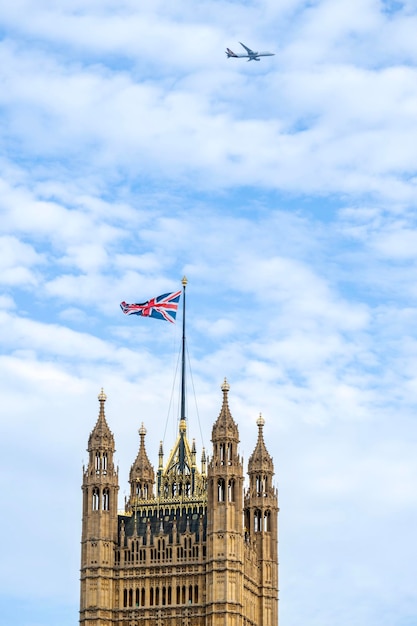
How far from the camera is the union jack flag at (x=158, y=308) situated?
611 ft

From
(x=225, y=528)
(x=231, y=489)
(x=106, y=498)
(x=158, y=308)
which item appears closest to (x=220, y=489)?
(x=231, y=489)

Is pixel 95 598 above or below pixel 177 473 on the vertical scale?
below

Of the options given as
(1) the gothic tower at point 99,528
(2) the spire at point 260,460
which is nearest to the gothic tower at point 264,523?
(2) the spire at point 260,460

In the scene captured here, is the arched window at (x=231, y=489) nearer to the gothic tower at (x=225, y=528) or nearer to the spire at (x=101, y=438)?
the gothic tower at (x=225, y=528)

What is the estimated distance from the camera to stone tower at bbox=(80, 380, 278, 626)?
580 ft

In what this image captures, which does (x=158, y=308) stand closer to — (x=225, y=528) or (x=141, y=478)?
(x=141, y=478)

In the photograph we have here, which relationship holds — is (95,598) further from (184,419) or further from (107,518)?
(184,419)

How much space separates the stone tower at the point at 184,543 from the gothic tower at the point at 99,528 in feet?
0.29

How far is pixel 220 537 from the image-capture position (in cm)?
17662

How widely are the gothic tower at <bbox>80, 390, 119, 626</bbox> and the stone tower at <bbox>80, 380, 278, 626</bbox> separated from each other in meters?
0.09

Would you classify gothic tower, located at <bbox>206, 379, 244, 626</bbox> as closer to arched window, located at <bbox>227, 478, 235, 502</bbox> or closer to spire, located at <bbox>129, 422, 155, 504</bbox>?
arched window, located at <bbox>227, 478, 235, 502</bbox>

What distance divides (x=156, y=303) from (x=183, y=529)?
21207mm

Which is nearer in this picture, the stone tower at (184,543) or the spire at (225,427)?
the stone tower at (184,543)

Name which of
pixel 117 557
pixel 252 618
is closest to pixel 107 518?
pixel 117 557
